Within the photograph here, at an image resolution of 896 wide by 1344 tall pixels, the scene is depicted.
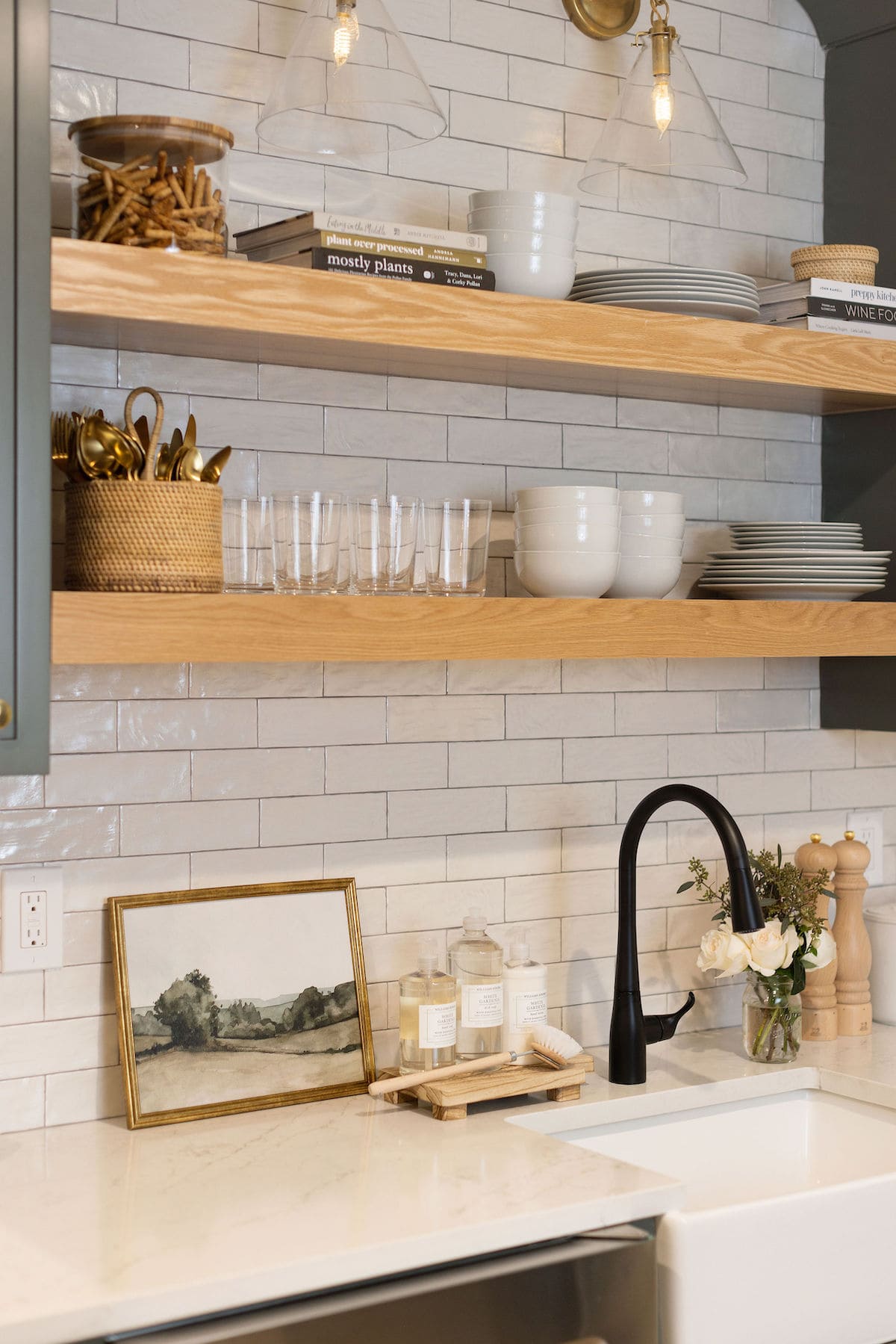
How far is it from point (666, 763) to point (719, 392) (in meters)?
0.59

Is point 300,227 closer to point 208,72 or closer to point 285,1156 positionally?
point 208,72

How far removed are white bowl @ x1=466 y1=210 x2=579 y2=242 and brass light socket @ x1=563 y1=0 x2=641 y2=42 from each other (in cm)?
50

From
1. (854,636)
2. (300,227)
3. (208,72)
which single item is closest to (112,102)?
(208,72)

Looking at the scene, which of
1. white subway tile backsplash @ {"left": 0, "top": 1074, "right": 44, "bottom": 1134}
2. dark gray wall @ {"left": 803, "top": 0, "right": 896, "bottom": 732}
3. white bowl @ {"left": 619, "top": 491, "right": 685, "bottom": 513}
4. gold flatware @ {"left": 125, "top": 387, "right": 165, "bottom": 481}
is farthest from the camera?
dark gray wall @ {"left": 803, "top": 0, "right": 896, "bottom": 732}

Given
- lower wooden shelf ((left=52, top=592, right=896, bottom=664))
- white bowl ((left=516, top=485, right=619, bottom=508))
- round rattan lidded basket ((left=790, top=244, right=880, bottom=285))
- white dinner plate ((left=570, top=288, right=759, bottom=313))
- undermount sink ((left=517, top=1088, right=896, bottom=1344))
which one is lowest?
undermount sink ((left=517, top=1088, right=896, bottom=1344))

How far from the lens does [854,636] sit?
2.16 m

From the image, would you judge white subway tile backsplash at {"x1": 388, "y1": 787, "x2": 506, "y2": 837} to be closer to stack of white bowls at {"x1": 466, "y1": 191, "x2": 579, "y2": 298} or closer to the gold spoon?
the gold spoon

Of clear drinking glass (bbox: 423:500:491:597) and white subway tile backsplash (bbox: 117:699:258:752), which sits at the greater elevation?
clear drinking glass (bbox: 423:500:491:597)

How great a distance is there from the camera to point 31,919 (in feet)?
5.96

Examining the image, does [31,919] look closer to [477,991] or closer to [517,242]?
[477,991]

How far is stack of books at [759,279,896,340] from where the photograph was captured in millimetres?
2137

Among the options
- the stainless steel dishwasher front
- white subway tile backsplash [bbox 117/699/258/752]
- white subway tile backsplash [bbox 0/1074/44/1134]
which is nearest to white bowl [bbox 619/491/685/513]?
white subway tile backsplash [bbox 117/699/258/752]

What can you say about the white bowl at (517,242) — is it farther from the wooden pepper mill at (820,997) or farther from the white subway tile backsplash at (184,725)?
the wooden pepper mill at (820,997)

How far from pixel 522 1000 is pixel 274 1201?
0.54m
